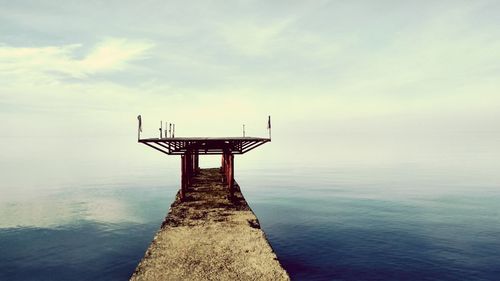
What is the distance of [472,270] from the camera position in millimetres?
21188

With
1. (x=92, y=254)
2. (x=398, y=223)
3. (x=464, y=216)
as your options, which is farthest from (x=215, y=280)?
(x=464, y=216)

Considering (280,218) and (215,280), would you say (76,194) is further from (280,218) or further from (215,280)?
(215,280)

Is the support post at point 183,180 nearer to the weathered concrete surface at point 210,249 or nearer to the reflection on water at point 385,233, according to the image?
the weathered concrete surface at point 210,249

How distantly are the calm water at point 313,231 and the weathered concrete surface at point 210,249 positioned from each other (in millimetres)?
7393

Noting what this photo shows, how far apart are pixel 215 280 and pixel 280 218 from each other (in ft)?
85.9

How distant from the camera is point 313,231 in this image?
101 feet

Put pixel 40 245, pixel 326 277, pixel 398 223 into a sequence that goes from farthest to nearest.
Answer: pixel 398 223 < pixel 40 245 < pixel 326 277

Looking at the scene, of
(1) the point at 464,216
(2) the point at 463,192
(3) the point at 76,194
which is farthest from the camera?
(3) the point at 76,194

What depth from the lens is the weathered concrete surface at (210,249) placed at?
36.1 ft

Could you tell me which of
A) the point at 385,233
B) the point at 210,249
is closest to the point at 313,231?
the point at 385,233

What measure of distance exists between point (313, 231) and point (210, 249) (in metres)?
19.5

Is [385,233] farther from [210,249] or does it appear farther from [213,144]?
[210,249]

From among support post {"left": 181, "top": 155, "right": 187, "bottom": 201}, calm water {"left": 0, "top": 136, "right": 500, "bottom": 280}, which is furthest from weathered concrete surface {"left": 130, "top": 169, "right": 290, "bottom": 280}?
calm water {"left": 0, "top": 136, "right": 500, "bottom": 280}

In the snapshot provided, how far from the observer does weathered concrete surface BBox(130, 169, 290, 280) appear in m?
11.0
